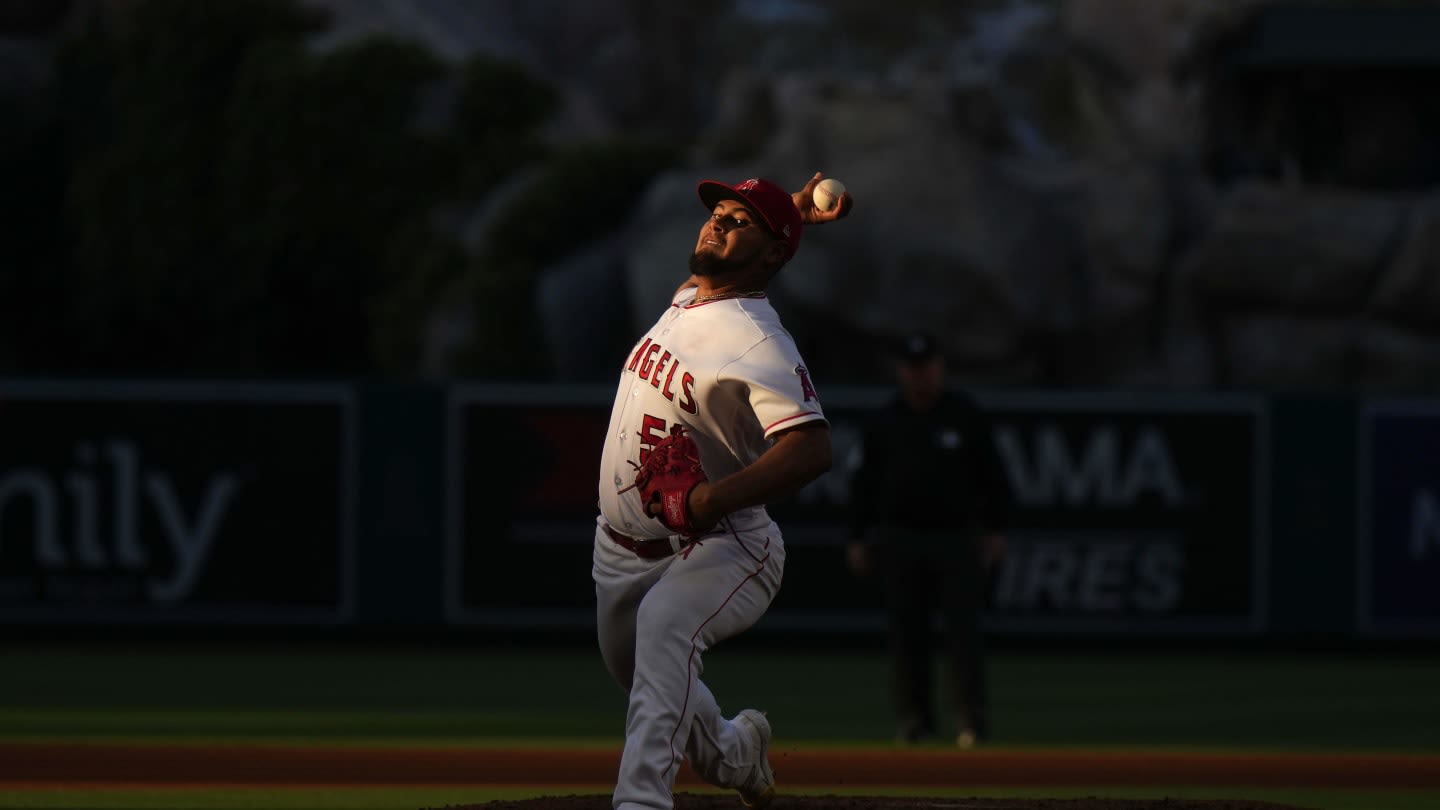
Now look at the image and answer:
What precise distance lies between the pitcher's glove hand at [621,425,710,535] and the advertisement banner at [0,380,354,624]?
9383mm

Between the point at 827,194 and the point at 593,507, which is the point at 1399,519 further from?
the point at 827,194

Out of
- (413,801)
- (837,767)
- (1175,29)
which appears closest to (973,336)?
(837,767)

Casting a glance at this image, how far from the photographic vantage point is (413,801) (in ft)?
26.2

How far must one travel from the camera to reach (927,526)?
10594 mm

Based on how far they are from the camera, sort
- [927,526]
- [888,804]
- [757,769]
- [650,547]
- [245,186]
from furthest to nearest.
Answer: [245,186] < [927,526] < [888,804] < [757,769] < [650,547]

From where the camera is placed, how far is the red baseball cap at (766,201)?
6.20 meters

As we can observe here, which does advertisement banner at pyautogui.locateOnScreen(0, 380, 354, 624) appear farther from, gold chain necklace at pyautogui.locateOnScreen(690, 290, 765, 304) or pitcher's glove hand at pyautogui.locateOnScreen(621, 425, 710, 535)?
pitcher's glove hand at pyautogui.locateOnScreen(621, 425, 710, 535)

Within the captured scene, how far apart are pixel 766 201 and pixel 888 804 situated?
2077 mm

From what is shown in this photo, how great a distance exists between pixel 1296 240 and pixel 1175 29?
21707 millimetres

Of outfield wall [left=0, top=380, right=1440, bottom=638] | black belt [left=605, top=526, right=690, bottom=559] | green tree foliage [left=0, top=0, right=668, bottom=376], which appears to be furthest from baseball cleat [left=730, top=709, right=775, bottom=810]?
green tree foliage [left=0, top=0, right=668, bottom=376]

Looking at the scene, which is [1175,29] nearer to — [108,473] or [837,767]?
[108,473]

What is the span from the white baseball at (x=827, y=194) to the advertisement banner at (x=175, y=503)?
365 inches

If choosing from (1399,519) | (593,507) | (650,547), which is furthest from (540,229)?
(650,547)

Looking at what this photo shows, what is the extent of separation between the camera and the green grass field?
32.9 feet
